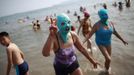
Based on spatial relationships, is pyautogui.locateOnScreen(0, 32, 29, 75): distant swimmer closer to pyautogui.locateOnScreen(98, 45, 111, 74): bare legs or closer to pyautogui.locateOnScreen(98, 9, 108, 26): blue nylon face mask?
pyautogui.locateOnScreen(98, 45, 111, 74): bare legs

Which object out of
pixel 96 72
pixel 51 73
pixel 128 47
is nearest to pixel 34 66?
pixel 51 73

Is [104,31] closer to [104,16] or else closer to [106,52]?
[104,16]

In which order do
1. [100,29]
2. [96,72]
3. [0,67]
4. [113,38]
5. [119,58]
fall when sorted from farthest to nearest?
[113,38]
[0,67]
[119,58]
[96,72]
[100,29]

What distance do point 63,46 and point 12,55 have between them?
1.66m

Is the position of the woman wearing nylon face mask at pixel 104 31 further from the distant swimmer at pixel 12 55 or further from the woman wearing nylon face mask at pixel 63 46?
the distant swimmer at pixel 12 55

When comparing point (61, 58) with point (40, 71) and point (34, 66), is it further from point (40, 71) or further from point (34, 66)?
point (34, 66)

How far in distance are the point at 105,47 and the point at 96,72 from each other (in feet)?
4.54

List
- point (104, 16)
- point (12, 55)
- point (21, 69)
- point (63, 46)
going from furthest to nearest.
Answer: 1. point (104, 16)
2. point (21, 69)
3. point (12, 55)
4. point (63, 46)

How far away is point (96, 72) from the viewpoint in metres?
7.07

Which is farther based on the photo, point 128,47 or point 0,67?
point 0,67

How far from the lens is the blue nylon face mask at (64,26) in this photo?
3805 mm

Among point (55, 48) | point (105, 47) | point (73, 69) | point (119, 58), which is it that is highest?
point (55, 48)

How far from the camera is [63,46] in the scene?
155 inches

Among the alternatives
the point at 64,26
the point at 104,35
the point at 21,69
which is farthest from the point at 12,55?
the point at 104,35
